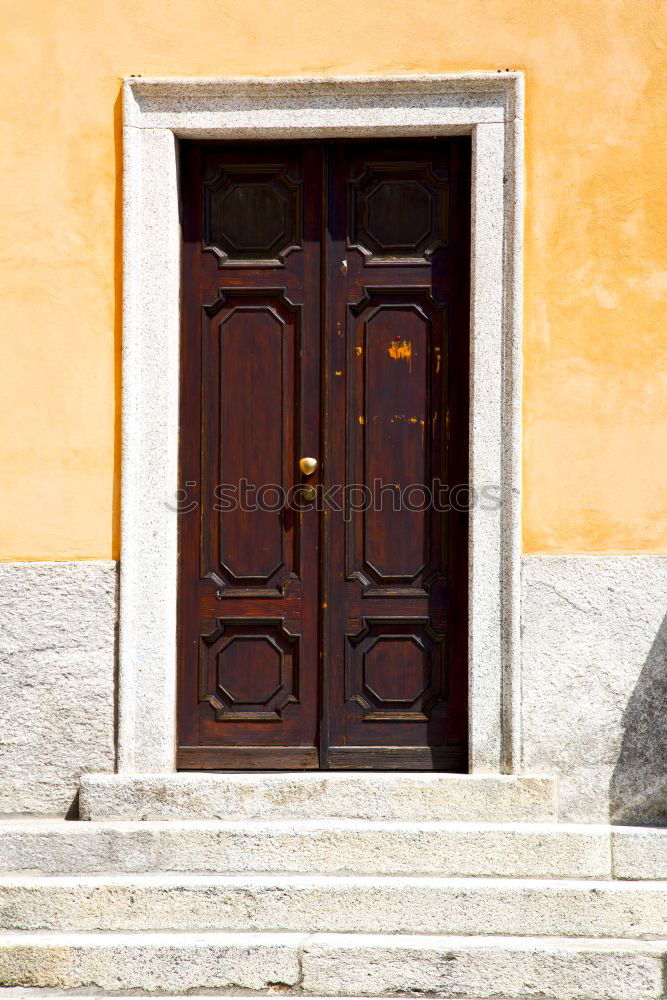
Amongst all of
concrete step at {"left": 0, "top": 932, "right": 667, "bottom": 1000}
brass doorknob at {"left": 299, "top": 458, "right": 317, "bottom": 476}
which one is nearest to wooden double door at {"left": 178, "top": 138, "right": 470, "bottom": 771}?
brass doorknob at {"left": 299, "top": 458, "right": 317, "bottom": 476}

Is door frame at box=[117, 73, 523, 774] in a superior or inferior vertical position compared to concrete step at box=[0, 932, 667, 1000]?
superior

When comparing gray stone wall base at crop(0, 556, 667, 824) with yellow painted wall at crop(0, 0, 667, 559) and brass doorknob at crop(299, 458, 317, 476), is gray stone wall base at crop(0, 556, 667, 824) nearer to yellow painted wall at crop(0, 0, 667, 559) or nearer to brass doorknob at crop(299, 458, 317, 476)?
yellow painted wall at crop(0, 0, 667, 559)

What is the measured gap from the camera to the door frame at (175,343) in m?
4.97

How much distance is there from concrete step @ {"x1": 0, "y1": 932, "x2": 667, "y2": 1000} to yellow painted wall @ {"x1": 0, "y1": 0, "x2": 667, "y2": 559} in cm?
164

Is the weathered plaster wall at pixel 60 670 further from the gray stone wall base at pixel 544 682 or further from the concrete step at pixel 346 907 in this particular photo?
the concrete step at pixel 346 907

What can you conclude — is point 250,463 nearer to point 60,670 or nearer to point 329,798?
point 60,670

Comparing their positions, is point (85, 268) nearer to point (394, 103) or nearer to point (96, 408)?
point (96, 408)

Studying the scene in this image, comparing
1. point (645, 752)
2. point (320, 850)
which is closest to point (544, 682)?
point (645, 752)

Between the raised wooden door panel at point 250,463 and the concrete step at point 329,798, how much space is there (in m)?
0.34

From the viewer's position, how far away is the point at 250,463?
5250 millimetres

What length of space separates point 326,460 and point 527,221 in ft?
4.48

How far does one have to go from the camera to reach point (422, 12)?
504cm

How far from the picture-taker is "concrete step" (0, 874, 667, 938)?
4410 millimetres

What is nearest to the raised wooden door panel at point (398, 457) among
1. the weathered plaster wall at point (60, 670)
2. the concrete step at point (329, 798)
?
the concrete step at point (329, 798)
